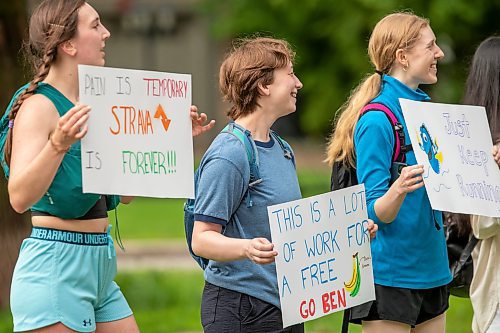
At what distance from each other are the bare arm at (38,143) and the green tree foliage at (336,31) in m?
11.6

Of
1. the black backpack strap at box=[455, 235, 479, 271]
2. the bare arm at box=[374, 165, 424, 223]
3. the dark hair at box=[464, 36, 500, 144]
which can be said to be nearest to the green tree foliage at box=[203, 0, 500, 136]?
the dark hair at box=[464, 36, 500, 144]

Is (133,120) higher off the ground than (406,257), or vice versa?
(133,120)

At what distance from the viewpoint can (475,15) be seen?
16.6 m

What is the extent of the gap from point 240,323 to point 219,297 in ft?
0.42

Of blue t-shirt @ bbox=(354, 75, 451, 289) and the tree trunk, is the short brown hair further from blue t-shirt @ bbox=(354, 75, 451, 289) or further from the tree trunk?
the tree trunk

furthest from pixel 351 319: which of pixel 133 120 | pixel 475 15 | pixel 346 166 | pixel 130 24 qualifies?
pixel 130 24

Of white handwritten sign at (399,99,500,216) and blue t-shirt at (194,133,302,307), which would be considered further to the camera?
white handwritten sign at (399,99,500,216)

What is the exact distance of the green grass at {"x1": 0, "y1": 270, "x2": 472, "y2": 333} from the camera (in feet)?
26.6

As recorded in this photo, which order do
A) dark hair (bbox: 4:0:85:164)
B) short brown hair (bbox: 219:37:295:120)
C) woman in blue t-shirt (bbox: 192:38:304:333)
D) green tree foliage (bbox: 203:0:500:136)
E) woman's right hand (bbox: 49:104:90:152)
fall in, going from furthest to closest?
green tree foliage (bbox: 203:0:500:136)
short brown hair (bbox: 219:37:295:120)
woman in blue t-shirt (bbox: 192:38:304:333)
dark hair (bbox: 4:0:85:164)
woman's right hand (bbox: 49:104:90:152)

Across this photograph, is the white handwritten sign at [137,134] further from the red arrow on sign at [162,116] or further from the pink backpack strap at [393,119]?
the pink backpack strap at [393,119]

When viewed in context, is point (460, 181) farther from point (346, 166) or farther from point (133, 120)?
point (133, 120)

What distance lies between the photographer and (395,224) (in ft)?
14.2

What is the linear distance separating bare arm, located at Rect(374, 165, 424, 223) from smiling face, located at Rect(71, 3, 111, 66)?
1258 mm

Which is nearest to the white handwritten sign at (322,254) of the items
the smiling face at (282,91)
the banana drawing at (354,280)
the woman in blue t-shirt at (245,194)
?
the banana drawing at (354,280)
